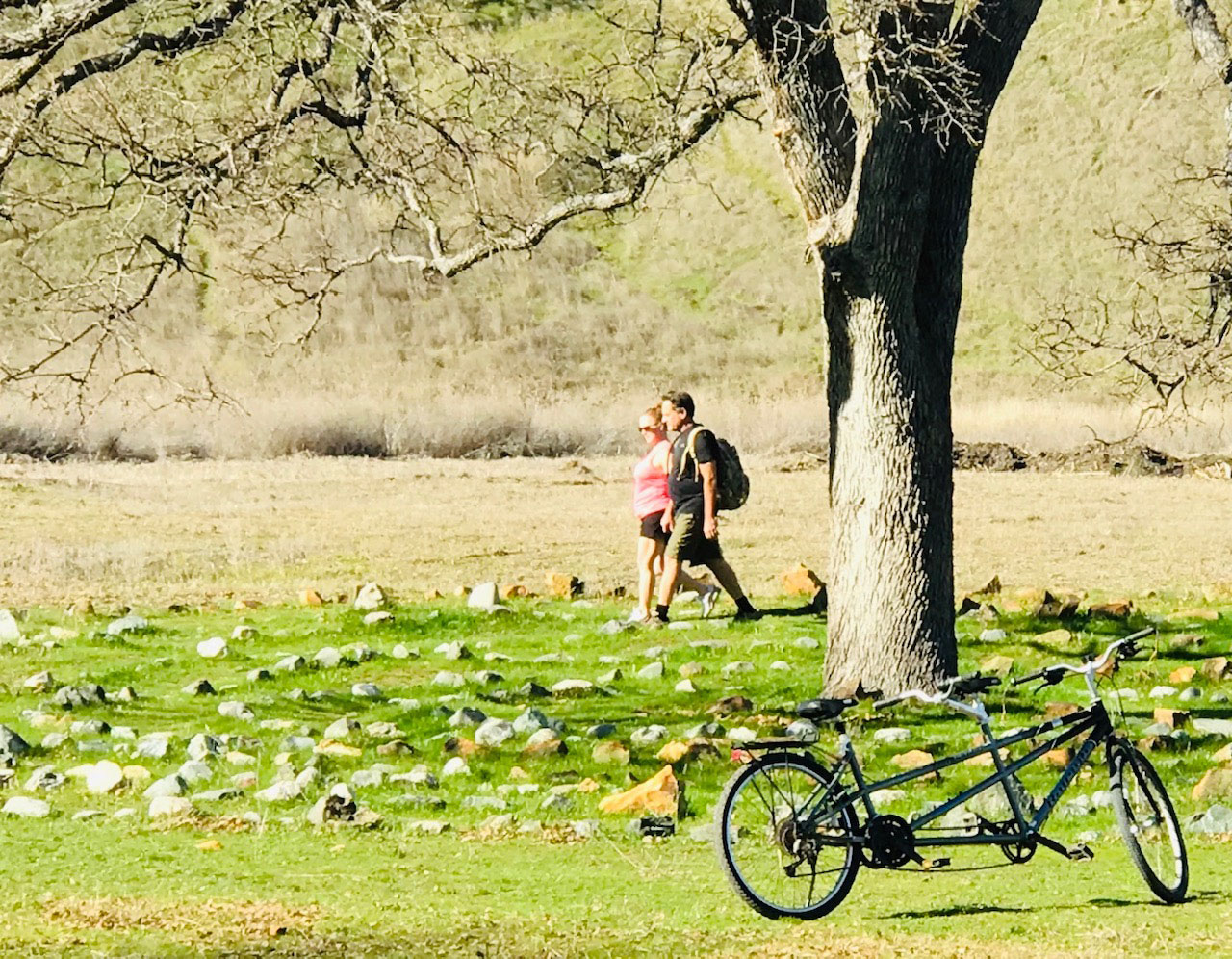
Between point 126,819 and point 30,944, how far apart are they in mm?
3958

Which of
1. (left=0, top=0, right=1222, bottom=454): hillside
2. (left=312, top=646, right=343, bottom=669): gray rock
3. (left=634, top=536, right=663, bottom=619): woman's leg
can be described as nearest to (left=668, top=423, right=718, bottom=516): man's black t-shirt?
(left=634, top=536, right=663, bottom=619): woman's leg

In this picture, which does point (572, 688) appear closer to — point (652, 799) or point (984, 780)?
point (652, 799)

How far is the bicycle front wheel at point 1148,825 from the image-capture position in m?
9.35

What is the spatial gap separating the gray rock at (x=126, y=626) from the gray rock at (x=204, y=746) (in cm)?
658

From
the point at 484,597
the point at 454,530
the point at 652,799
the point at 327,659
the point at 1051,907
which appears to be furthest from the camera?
the point at 454,530

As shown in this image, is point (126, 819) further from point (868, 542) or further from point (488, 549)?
point (488, 549)

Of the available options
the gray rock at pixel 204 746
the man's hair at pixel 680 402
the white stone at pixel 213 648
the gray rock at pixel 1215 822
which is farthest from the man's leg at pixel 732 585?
the gray rock at pixel 1215 822

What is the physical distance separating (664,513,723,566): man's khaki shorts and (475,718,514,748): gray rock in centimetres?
539

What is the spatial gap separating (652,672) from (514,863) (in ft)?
22.0

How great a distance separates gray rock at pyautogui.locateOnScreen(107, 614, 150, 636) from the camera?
67.5ft

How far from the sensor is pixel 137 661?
18953 mm

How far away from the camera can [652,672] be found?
56.9ft

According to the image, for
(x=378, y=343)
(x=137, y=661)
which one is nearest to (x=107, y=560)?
(x=137, y=661)

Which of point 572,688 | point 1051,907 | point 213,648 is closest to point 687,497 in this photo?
point 572,688
